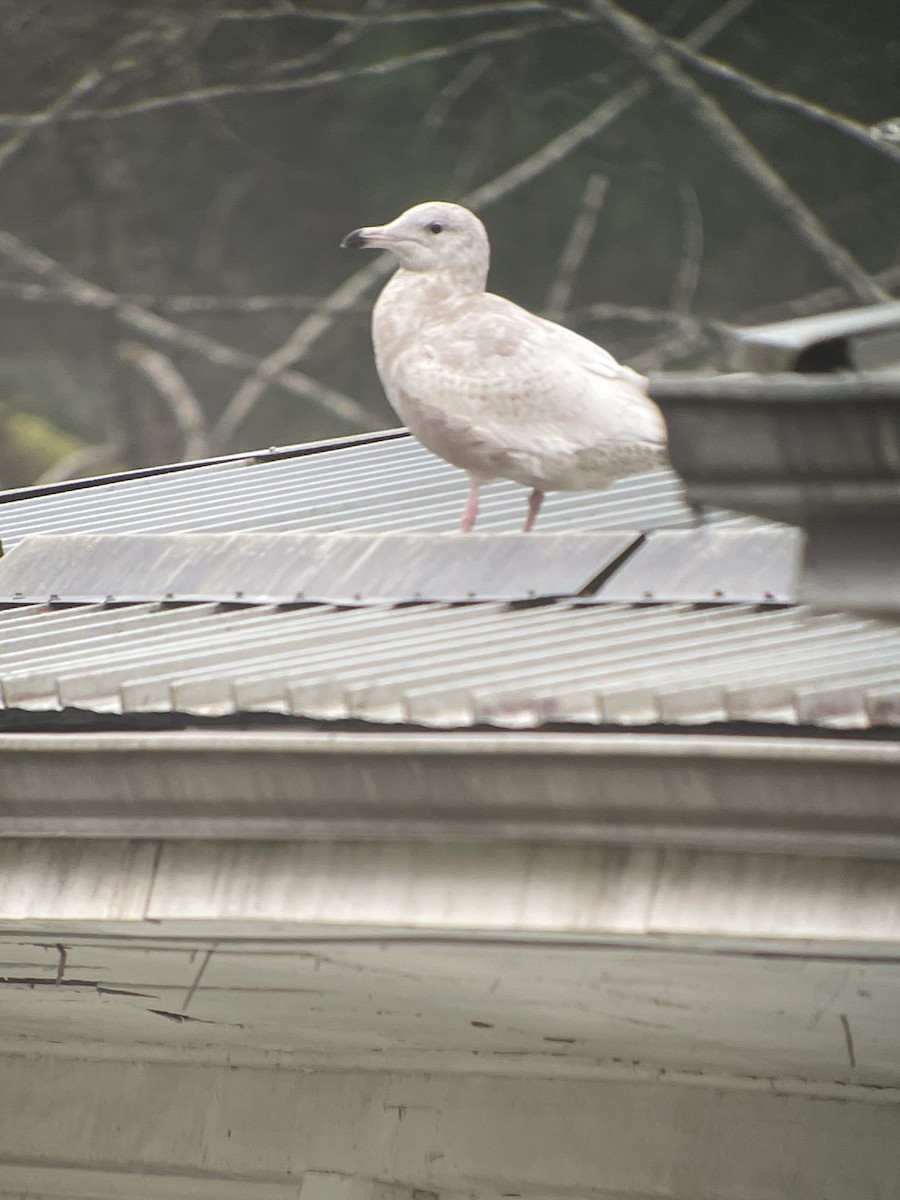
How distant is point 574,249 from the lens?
15969mm

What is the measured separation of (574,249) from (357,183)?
2.13 meters

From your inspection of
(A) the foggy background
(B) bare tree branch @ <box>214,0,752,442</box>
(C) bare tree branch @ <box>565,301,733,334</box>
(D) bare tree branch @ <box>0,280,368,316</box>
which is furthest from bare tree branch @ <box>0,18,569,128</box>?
(C) bare tree branch @ <box>565,301,733,334</box>

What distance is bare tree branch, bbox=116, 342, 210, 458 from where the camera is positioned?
17047 millimetres

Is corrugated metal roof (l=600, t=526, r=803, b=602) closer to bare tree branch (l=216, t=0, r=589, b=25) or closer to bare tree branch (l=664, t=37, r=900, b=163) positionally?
bare tree branch (l=664, t=37, r=900, b=163)

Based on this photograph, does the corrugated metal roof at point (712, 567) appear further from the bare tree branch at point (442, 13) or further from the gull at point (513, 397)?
the bare tree branch at point (442, 13)

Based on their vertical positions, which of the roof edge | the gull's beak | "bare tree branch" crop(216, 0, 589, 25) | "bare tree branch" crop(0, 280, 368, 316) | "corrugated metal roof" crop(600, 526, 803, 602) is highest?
"bare tree branch" crop(216, 0, 589, 25)

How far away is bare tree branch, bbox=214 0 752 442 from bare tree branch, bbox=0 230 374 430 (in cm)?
20

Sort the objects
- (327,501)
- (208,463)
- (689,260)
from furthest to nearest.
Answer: (689,260) < (208,463) < (327,501)

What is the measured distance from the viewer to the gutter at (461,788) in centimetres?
213

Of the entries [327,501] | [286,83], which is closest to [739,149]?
[286,83]

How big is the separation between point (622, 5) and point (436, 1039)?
15.3 metres

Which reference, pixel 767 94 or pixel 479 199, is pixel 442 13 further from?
pixel 767 94

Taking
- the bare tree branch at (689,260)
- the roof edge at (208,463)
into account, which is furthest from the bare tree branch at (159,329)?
the roof edge at (208,463)

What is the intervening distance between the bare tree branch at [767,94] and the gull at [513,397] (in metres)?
13.4
